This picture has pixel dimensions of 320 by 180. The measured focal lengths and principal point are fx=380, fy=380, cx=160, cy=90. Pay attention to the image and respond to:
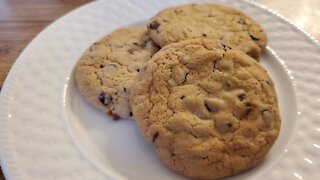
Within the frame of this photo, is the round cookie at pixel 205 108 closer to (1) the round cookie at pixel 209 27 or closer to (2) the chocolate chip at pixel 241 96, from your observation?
(2) the chocolate chip at pixel 241 96

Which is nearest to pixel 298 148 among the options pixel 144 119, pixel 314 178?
pixel 314 178

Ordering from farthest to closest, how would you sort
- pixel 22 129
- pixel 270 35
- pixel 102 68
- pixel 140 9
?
pixel 140 9
pixel 270 35
pixel 102 68
pixel 22 129

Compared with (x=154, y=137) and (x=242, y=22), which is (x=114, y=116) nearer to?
(x=154, y=137)

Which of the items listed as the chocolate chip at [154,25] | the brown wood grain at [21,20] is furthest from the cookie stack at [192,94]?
the brown wood grain at [21,20]

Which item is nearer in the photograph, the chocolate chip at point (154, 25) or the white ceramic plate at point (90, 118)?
the white ceramic plate at point (90, 118)

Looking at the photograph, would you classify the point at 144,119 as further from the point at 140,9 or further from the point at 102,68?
the point at 140,9

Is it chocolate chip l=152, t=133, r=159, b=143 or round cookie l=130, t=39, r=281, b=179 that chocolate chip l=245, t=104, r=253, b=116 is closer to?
round cookie l=130, t=39, r=281, b=179
